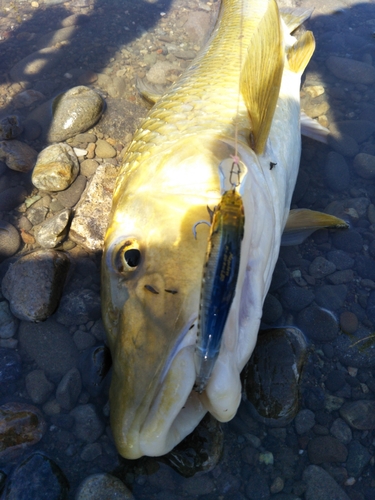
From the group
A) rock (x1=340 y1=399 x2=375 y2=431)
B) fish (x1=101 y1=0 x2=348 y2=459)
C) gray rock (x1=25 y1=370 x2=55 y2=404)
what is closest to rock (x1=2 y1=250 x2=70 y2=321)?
gray rock (x1=25 y1=370 x2=55 y2=404)

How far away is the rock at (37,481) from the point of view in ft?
7.17

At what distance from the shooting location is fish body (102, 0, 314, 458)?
182 cm

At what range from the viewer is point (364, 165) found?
406 cm

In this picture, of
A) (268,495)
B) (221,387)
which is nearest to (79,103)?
(221,387)

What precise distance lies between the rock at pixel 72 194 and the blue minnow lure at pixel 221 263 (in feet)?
7.91

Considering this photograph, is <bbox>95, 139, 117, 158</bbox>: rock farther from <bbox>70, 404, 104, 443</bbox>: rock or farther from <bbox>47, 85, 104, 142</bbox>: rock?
<bbox>70, 404, 104, 443</bbox>: rock

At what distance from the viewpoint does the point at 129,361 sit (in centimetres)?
191

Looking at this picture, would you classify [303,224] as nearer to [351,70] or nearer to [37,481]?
[37,481]

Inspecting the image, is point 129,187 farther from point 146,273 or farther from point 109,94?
point 109,94

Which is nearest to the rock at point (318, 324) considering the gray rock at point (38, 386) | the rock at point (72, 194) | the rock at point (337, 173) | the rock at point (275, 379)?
the rock at point (275, 379)

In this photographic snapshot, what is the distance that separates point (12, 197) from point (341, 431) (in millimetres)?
3181

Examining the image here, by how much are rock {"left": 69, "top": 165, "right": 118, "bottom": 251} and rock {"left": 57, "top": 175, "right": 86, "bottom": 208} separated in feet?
0.65

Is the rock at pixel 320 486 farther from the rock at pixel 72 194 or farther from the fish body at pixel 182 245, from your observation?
the rock at pixel 72 194

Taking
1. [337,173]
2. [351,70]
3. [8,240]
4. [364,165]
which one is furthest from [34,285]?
[351,70]
